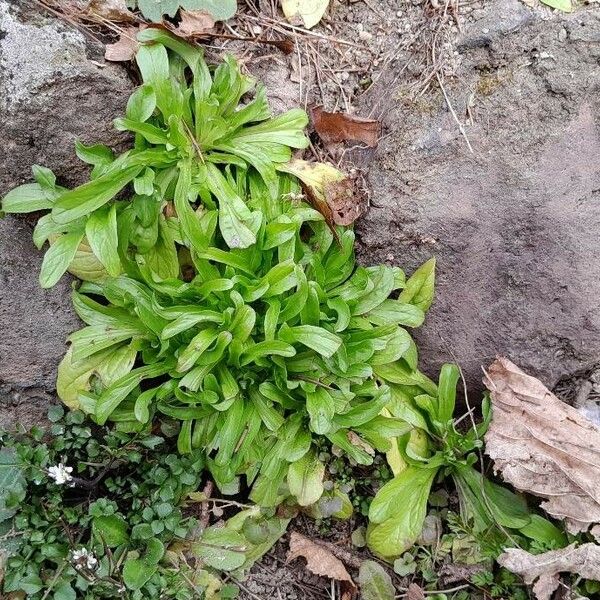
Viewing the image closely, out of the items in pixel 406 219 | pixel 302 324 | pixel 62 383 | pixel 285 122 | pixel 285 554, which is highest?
pixel 285 122

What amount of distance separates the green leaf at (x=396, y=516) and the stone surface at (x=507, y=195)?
547 millimetres

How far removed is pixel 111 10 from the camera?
250 cm

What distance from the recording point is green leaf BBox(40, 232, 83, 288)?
236 centimetres

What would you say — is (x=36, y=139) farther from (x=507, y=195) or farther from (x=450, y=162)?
(x=507, y=195)

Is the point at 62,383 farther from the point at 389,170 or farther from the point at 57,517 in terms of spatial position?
the point at 389,170

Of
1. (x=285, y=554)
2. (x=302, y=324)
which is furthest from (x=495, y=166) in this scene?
(x=285, y=554)

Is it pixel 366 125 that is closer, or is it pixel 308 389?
pixel 308 389

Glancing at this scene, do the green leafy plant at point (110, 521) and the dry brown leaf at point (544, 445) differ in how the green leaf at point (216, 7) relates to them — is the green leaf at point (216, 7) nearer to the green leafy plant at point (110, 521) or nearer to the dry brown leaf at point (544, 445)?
the green leafy plant at point (110, 521)

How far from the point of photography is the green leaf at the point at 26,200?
2395 mm

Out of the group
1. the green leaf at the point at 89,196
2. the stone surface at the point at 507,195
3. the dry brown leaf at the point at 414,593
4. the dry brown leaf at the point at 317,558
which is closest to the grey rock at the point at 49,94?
the green leaf at the point at 89,196

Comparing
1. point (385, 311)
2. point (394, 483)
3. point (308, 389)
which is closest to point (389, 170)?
point (385, 311)

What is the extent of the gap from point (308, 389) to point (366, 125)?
1.12 m

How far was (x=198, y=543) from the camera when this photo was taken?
260 centimetres

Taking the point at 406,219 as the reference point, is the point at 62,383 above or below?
below
